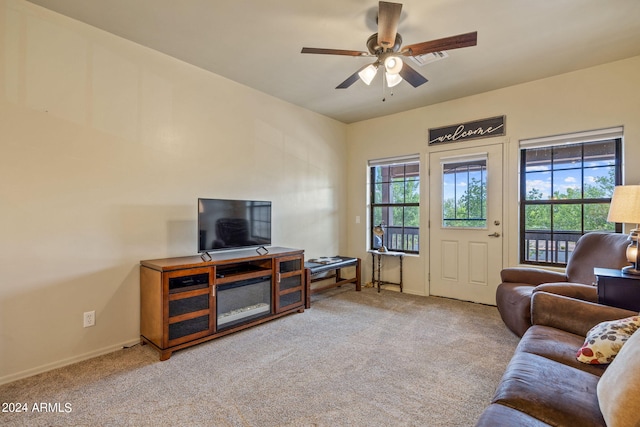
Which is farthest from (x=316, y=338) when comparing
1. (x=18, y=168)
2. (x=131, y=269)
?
(x=18, y=168)

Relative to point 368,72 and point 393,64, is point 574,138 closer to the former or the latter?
point 393,64

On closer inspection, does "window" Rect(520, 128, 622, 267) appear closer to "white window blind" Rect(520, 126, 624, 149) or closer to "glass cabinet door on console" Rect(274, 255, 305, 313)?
"white window blind" Rect(520, 126, 624, 149)

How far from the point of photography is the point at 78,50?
7.91 feet

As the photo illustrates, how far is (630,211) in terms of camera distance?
2213 mm

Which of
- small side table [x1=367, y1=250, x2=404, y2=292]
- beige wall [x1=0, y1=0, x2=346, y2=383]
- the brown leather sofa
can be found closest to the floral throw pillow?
the brown leather sofa

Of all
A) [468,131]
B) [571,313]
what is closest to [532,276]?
[571,313]

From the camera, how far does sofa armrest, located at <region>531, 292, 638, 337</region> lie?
5.98 feet

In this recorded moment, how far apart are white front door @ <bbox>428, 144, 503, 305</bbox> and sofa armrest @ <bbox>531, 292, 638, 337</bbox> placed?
1814mm

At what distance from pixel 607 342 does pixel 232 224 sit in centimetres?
281

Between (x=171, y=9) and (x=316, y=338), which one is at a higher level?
(x=171, y=9)

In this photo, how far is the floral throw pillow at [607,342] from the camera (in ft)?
4.75

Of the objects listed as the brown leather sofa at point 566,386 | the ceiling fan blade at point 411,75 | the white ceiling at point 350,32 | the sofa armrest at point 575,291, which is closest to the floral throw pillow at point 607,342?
the brown leather sofa at point 566,386

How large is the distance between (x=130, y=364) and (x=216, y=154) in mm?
2066

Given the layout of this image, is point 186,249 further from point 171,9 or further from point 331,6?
point 331,6
